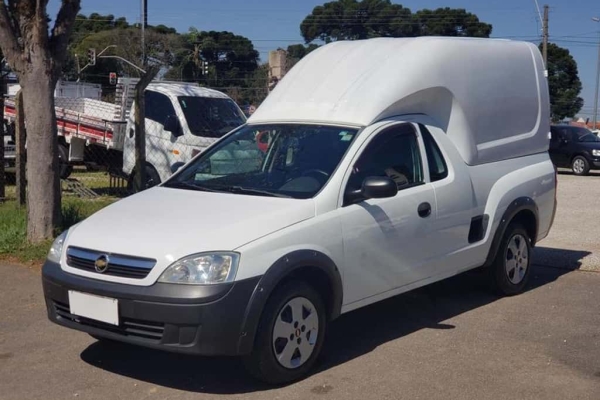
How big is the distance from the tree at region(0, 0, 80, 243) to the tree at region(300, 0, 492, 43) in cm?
2732

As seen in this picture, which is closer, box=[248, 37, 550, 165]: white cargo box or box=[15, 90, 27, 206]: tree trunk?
box=[248, 37, 550, 165]: white cargo box

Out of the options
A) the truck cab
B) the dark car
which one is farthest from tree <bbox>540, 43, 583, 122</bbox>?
the truck cab

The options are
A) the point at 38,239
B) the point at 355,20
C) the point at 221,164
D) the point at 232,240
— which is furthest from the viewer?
the point at 355,20

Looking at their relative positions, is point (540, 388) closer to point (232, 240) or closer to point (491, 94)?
point (232, 240)

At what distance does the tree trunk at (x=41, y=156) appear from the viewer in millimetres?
8805

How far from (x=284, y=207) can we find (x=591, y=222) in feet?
27.2

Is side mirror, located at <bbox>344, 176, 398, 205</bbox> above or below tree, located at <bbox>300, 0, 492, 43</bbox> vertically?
below

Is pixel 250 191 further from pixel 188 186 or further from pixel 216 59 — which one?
pixel 216 59

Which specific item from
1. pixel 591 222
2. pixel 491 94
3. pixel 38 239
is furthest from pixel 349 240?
pixel 591 222

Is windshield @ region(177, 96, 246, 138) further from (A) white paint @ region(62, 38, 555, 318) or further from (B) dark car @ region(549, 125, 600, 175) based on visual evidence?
(B) dark car @ region(549, 125, 600, 175)

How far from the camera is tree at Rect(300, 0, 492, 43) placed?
3662 centimetres

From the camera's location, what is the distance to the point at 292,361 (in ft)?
17.5

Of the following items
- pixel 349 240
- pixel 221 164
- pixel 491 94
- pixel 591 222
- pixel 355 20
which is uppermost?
pixel 355 20

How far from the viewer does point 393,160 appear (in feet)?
20.9
